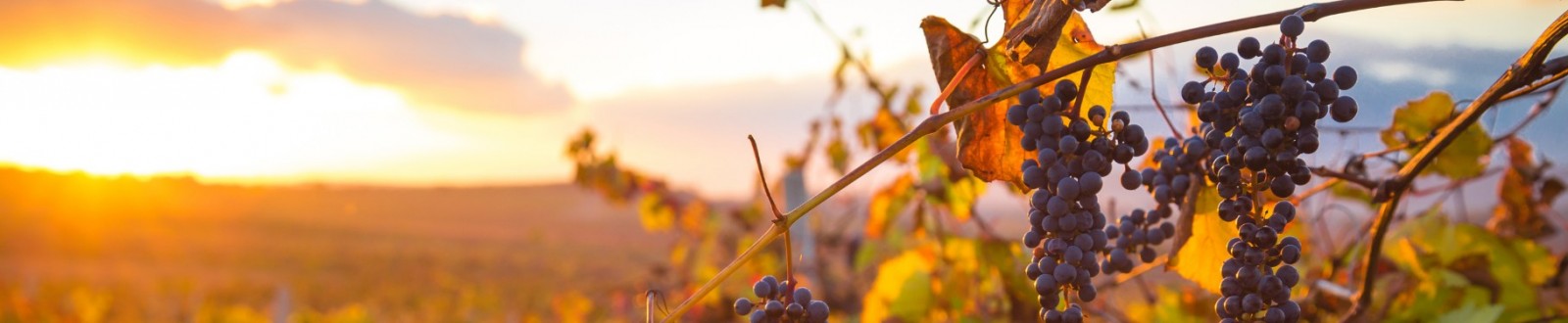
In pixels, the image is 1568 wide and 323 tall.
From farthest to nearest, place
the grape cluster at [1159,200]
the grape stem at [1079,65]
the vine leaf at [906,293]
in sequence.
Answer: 1. the vine leaf at [906,293]
2. the grape cluster at [1159,200]
3. the grape stem at [1079,65]

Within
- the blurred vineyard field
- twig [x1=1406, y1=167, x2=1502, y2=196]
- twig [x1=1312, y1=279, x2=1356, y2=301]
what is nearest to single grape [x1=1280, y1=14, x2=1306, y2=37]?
twig [x1=1312, y1=279, x2=1356, y2=301]

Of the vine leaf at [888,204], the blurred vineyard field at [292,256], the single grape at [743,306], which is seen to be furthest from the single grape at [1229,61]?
the blurred vineyard field at [292,256]

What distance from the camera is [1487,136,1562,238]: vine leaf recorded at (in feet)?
7.13

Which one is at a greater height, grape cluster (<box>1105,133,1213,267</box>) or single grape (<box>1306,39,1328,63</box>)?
single grape (<box>1306,39,1328,63</box>)

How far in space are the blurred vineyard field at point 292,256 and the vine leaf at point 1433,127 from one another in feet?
12.1

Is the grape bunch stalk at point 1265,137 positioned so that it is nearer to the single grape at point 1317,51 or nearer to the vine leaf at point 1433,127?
the single grape at point 1317,51

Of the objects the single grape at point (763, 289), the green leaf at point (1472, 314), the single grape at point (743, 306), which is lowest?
the green leaf at point (1472, 314)

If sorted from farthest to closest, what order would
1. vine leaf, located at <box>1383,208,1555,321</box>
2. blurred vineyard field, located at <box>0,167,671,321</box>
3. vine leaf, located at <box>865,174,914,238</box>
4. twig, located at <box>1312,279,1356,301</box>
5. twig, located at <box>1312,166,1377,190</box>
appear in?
blurred vineyard field, located at <box>0,167,671,321</box> < vine leaf, located at <box>865,174,914,238</box> < vine leaf, located at <box>1383,208,1555,321</box> < twig, located at <box>1312,279,1356,301</box> < twig, located at <box>1312,166,1377,190</box>

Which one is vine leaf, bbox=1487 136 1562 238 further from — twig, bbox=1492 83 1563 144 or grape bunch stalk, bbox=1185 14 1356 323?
grape bunch stalk, bbox=1185 14 1356 323

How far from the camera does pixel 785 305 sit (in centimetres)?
94

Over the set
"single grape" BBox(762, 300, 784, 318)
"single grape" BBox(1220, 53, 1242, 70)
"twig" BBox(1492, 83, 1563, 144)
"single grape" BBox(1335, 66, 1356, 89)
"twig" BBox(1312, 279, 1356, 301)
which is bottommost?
"twig" BBox(1312, 279, 1356, 301)

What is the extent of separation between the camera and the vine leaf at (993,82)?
94 cm

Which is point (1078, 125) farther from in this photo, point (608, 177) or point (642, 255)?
point (642, 255)

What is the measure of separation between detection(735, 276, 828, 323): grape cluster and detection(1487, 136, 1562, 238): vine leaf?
187cm
